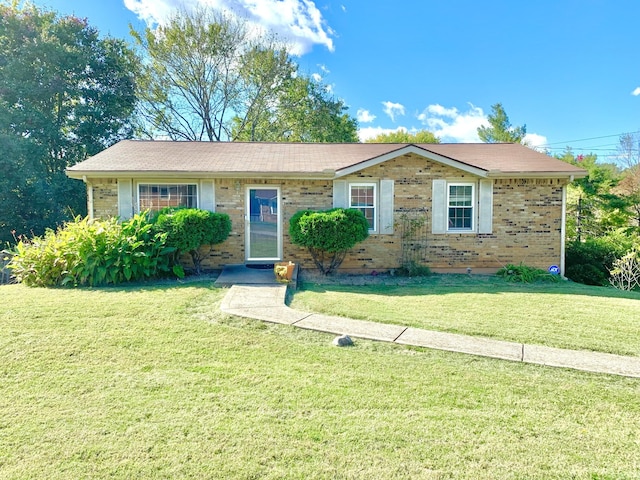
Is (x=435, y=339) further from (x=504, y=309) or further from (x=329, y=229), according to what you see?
(x=329, y=229)

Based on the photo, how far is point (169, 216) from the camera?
28.9ft

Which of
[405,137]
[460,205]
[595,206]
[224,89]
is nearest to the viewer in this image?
[460,205]

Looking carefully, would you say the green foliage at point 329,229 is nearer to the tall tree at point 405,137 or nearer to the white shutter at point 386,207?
the white shutter at point 386,207

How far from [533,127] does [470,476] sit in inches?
1275

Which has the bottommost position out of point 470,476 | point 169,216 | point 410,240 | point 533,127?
point 470,476

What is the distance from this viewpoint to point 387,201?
10367mm

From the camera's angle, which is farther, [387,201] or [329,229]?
[387,201]

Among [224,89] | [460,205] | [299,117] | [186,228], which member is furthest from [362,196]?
[224,89]

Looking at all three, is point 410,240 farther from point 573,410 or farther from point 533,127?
point 533,127

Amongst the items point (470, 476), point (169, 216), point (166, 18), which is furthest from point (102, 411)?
point (166, 18)

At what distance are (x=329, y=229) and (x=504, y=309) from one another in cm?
418

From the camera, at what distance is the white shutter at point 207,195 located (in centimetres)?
1008

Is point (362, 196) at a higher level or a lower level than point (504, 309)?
higher

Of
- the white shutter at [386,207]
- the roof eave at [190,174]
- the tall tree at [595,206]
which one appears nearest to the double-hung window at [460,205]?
the white shutter at [386,207]
